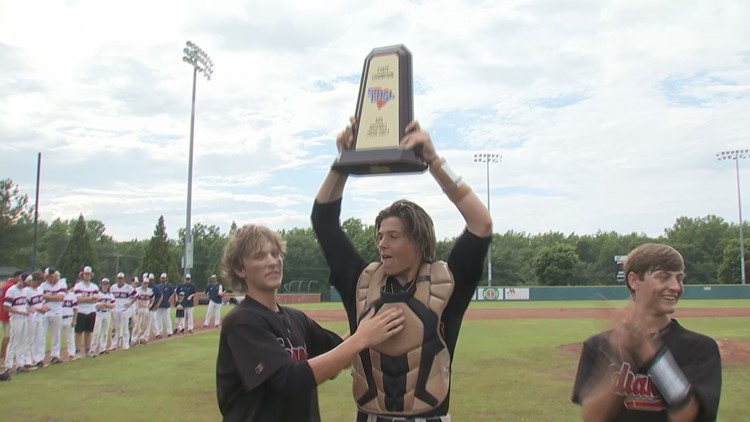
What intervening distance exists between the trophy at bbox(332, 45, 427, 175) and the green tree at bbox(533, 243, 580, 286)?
5814cm

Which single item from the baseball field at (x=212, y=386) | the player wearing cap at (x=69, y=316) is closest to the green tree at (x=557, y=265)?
the baseball field at (x=212, y=386)

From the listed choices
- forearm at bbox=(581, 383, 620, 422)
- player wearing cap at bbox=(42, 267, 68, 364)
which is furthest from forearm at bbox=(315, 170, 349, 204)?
player wearing cap at bbox=(42, 267, 68, 364)

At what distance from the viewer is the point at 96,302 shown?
607 inches

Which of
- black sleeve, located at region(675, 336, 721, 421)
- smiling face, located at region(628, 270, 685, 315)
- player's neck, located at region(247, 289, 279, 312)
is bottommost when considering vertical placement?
black sleeve, located at region(675, 336, 721, 421)

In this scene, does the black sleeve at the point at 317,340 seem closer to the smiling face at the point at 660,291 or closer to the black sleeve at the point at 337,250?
the black sleeve at the point at 337,250

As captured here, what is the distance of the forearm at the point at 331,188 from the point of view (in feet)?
10.5

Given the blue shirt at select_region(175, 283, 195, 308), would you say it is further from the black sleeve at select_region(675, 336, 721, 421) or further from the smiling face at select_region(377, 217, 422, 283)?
the black sleeve at select_region(675, 336, 721, 421)

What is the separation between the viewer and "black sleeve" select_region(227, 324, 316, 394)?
268 centimetres

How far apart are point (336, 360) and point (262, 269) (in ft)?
1.97

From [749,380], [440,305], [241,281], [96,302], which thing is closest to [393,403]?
[440,305]

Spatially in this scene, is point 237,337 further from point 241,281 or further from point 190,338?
point 190,338

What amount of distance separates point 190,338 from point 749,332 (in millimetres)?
16905

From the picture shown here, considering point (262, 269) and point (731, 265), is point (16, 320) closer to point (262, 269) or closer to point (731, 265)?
point (262, 269)

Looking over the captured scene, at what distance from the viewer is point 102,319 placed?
Answer: 1599cm
